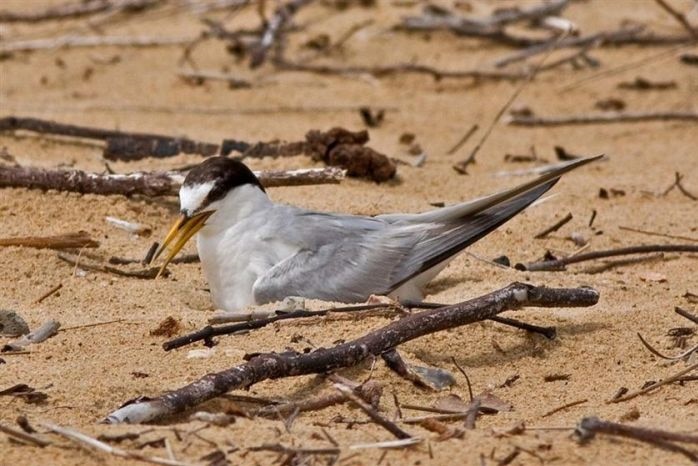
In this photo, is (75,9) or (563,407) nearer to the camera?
(563,407)

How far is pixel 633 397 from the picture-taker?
159 inches

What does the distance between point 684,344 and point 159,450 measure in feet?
6.20

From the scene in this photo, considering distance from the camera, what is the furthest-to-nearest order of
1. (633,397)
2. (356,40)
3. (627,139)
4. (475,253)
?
(356,40) → (627,139) → (475,253) → (633,397)

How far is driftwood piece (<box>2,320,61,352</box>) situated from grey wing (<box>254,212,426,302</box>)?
86 centimetres

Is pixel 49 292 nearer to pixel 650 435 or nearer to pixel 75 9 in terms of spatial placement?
pixel 650 435

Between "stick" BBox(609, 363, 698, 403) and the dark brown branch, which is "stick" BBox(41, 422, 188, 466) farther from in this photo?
"stick" BBox(609, 363, 698, 403)

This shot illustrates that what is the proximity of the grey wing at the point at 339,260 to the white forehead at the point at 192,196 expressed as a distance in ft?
1.21

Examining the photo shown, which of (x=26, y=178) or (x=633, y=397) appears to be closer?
(x=633, y=397)

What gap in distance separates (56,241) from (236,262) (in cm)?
72

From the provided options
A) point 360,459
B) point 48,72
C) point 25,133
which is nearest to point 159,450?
point 360,459

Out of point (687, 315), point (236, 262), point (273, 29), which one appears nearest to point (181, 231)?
point (236, 262)

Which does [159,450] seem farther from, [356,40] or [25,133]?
[356,40]

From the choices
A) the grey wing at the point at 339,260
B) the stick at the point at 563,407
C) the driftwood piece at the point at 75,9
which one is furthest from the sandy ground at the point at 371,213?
the grey wing at the point at 339,260

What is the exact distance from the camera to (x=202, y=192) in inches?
211
